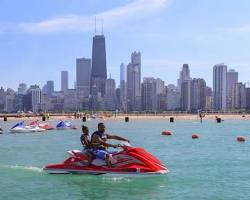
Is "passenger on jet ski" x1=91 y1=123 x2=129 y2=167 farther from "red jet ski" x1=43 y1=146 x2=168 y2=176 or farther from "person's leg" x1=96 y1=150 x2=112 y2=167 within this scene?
"red jet ski" x1=43 y1=146 x2=168 y2=176

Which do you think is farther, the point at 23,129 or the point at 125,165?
the point at 23,129

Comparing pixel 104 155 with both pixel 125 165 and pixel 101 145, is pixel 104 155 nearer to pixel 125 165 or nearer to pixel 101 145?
pixel 101 145

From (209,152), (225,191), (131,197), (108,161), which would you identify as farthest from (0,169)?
(209,152)

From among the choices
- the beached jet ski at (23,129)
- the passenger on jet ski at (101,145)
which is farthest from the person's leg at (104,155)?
the beached jet ski at (23,129)

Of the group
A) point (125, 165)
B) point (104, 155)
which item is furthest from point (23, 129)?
point (125, 165)

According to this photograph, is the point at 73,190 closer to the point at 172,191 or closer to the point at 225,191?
the point at 172,191

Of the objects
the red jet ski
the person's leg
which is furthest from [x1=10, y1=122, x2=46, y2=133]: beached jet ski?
the person's leg

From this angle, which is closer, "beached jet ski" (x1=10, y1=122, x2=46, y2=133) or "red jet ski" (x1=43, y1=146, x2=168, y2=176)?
"red jet ski" (x1=43, y1=146, x2=168, y2=176)

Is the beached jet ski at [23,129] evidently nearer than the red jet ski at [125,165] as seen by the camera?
No

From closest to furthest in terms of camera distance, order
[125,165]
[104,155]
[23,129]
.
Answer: [125,165] → [104,155] → [23,129]

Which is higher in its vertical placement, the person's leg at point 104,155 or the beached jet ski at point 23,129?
the person's leg at point 104,155

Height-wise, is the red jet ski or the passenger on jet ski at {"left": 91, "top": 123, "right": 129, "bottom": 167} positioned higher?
the passenger on jet ski at {"left": 91, "top": 123, "right": 129, "bottom": 167}

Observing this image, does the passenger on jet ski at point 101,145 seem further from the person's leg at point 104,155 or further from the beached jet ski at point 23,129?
the beached jet ski at point 23,129

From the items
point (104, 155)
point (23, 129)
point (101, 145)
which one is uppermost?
point (101, 145)
